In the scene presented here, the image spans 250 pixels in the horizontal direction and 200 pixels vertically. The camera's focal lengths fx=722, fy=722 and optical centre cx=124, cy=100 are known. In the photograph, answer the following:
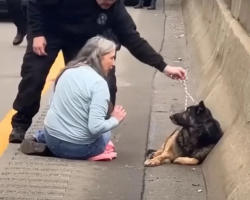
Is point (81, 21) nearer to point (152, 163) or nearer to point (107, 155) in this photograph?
point (107, 155)

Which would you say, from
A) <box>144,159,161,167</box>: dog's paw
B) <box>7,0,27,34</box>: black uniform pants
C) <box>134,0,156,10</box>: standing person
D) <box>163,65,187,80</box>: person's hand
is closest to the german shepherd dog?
<box>144,159,161,167</box>: dog's paw

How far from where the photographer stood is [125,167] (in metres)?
5.73

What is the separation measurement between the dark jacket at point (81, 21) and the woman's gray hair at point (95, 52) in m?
0.34

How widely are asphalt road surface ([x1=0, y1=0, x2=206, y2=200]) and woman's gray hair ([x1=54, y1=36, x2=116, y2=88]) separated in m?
0.78

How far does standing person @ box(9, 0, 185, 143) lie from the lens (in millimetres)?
6113

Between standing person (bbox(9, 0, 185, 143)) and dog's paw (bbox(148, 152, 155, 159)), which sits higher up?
standing person (bbox(9, 0, 185, 143))

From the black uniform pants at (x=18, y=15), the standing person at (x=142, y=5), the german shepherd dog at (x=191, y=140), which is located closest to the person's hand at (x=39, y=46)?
the german shepherd dog at (x=191, y=140)

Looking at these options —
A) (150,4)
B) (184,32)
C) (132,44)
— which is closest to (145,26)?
(184,32)

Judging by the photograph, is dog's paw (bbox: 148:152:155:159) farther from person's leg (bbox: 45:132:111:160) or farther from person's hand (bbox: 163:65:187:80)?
person's hand (bbox: 163:65:187:80)

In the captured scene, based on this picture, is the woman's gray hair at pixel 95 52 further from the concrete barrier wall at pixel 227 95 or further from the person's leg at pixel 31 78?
the concrete barrier wall at pixel 227 95

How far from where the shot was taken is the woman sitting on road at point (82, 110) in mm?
5691

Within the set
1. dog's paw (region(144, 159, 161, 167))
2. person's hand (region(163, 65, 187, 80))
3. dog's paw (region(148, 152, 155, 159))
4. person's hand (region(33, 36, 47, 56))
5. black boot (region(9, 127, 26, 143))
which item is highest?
person's hand (region(33, 36, 47, 56))

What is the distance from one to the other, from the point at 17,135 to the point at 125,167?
46.6 inches

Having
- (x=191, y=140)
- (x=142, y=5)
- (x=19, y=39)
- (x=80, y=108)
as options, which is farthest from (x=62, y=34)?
(x=142, y=5)
